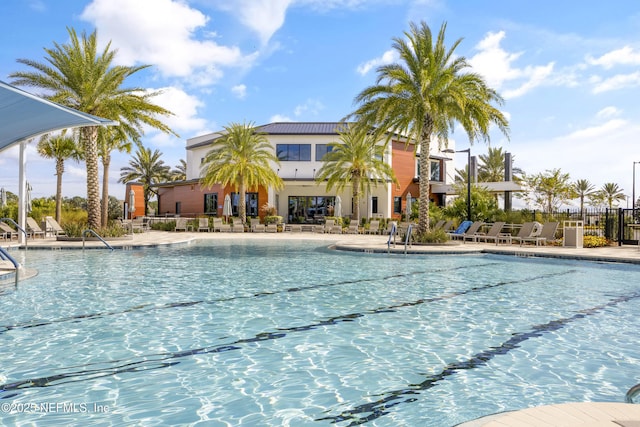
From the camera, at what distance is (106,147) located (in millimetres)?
29078

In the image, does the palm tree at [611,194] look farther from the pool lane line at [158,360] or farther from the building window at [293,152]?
the pool lane line at [158,360]

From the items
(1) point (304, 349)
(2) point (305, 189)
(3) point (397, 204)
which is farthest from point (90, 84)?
(3) point (397, 204)

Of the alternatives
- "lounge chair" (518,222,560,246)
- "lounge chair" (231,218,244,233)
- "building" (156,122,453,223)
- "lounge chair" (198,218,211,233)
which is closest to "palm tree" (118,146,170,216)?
"building" (156,122,453,223)

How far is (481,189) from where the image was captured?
95.1 feet

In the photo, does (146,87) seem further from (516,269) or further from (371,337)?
(371,337)

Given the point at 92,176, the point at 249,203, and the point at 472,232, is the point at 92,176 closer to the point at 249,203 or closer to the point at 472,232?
the point at 249,203

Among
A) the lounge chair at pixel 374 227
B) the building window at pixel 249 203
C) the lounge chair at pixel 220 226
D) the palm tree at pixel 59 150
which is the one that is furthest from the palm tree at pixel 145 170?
the lounge chair at pixel 374 227

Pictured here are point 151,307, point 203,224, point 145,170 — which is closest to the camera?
point 151,307

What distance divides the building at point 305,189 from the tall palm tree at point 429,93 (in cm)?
1551

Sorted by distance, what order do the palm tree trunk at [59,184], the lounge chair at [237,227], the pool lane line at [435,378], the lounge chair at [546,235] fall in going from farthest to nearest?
the lounge chair at [237,227] → the palm tree trunk at [59,184] → the lounge chair at [546,235] → the pool lane line at [435,378]

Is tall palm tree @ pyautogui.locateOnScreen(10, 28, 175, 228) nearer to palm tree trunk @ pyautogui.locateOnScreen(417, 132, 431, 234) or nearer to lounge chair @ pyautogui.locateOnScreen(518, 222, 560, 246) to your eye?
palm tree trunk @ pyautogui.locateOnScreen(417, 132, 431, 234)

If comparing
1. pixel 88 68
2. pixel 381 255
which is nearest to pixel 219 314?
pixel 381 255

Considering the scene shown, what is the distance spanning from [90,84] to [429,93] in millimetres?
14470

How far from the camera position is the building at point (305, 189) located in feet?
122
